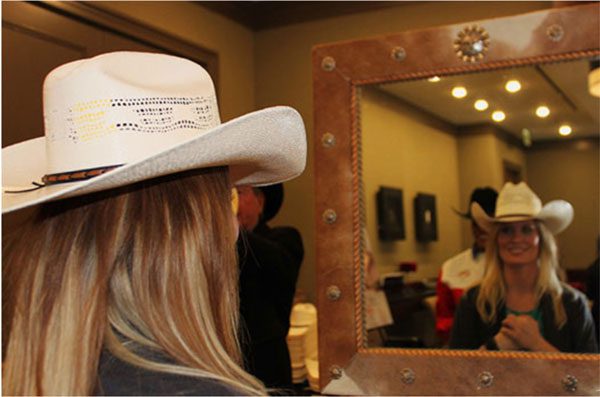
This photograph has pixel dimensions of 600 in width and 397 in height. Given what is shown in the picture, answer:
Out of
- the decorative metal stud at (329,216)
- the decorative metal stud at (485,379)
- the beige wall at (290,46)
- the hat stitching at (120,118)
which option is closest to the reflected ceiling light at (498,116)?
the decorative metal stud at (329,216)

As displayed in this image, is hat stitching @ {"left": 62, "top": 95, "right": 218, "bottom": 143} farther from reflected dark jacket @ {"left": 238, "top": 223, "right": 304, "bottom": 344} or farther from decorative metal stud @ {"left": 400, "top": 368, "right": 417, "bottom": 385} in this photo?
reflected dark jacket @ {"left": 238, "top": 223, "right": 304, "bottom": 344}

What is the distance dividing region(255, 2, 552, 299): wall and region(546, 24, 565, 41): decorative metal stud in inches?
61.7

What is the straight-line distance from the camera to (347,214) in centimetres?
116

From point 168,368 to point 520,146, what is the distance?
79 centimetres

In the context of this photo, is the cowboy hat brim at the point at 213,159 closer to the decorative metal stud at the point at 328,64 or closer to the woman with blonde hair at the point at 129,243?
the woman with blonde hair at the point at 129,243

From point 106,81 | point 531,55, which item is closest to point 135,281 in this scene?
point 106,81

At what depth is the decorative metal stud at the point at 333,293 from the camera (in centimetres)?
116

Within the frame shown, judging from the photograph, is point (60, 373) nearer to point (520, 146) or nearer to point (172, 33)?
point (520, 146)

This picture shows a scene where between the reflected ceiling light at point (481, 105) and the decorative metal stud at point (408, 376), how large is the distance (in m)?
0.46

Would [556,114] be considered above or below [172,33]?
below

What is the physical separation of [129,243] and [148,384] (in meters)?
0.13

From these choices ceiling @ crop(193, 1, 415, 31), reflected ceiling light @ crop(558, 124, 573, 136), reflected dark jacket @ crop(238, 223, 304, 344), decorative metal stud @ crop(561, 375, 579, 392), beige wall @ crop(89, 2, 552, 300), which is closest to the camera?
decorative metal stud @ crop(561, 375, 579, 392)

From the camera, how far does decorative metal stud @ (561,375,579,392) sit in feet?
3.32

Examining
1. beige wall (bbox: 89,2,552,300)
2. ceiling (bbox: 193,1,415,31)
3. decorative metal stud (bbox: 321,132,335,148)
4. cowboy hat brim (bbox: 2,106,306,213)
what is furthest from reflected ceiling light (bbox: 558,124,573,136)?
ceiling (bbox: 193,1,415,31)
